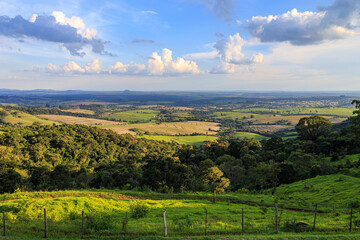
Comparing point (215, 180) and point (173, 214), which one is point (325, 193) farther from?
point (173, 214)

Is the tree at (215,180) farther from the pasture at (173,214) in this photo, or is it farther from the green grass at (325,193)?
the green grass at (325,193)

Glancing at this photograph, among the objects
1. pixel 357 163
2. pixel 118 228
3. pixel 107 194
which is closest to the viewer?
pixel 118 228

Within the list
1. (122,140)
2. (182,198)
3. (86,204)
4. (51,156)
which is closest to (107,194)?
(86,204)

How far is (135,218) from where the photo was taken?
921 inches

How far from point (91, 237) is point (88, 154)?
93.3 metres

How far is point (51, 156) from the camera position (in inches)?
3474

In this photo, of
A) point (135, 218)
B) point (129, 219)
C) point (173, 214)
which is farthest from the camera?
point (173, 214)

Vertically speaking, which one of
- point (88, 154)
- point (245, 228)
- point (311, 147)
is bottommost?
point (88, 154)

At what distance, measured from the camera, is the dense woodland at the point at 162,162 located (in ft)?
153

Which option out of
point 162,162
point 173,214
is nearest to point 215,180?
point 162,162

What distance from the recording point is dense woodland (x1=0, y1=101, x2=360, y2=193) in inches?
1839

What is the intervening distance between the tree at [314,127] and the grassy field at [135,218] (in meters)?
69.0

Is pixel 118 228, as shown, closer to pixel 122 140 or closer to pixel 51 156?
pixel 51 156

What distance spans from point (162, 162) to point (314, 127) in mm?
69651
